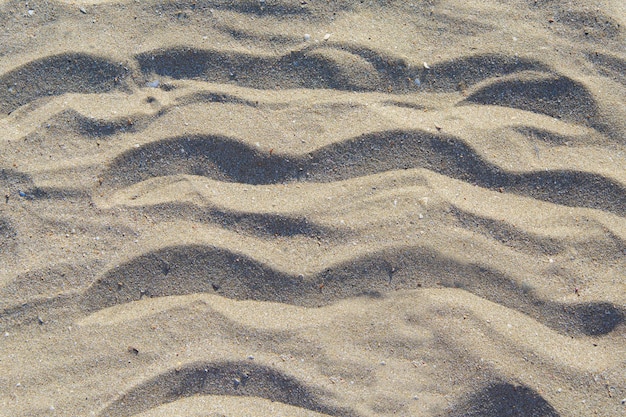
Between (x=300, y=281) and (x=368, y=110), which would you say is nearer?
(x=300, y=281)

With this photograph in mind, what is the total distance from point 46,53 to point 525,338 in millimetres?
2168

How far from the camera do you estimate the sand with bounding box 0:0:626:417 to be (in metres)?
1.85

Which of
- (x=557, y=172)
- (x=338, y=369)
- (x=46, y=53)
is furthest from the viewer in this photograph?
(x=46, y=53)

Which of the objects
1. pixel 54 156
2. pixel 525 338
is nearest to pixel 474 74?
pixel 525 338

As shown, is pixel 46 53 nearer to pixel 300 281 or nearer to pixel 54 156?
pixel 54 156

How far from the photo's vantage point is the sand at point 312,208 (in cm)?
185

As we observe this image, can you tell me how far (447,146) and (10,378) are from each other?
5.95ft

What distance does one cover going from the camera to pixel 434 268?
1.94 meters

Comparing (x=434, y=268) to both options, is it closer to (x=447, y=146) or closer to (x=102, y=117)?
(x=447, y=146)

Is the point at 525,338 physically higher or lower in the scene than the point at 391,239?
lower

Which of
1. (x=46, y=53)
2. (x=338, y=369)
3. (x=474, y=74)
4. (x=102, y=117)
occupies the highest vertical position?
(x=474, y=74)

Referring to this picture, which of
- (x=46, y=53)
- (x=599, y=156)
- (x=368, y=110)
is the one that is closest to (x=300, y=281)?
(x=368, y=110)

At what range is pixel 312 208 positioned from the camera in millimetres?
1985

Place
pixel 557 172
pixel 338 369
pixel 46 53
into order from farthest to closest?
pixel 46 53
pixel 557 172
pixel 338 369
